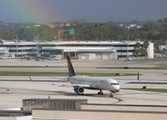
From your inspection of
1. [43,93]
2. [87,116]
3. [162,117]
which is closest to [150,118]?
[162,117]

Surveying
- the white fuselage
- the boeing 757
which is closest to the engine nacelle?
the boeing 757

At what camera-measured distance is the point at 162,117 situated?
111 feet

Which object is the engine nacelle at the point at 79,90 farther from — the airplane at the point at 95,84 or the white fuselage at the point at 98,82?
the white fuselage at the point at 98,82

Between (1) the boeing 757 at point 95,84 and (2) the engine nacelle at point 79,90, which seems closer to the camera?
(1) the boeing 757 at point 95,84

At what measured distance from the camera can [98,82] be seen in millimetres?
80562

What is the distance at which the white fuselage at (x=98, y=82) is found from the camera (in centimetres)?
7888

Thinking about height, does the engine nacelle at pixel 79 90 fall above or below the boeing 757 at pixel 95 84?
below

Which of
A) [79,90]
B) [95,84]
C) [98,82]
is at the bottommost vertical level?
[79,90]

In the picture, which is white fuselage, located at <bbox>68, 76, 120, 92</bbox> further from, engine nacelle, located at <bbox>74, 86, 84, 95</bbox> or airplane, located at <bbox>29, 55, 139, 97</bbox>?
engine nacelle, located at <bbox>74, 86, 84, 95</bbox>

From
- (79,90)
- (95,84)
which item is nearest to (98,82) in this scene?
(95,84)

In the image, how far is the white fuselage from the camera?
259 ft

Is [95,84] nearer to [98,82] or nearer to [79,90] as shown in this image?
[98,82]

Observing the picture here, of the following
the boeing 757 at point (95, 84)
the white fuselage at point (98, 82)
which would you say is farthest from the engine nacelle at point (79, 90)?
the white fuselage at point (98, 82)

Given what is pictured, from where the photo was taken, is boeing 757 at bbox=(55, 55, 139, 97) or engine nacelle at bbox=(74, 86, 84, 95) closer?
boeing 757 at bbox=(55, 55, 139, 97)
